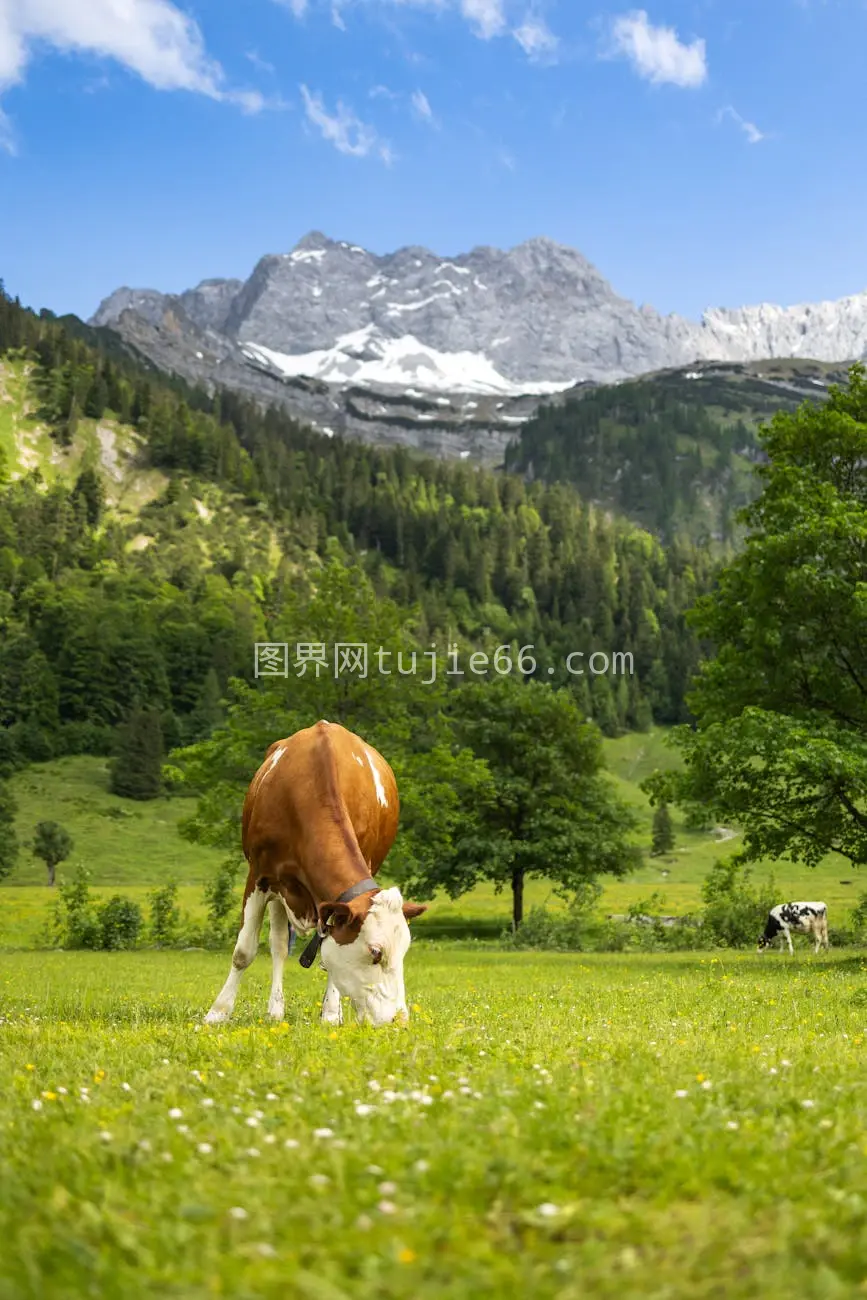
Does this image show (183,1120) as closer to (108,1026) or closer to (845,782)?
(108,1026)

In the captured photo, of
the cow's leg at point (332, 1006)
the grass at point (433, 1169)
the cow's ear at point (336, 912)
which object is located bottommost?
the cow's leg at point (332, 1006)

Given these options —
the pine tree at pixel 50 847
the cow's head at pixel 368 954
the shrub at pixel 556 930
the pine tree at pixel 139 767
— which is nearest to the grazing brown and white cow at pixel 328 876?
the cow's head at pixel 368 954

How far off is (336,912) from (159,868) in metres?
83.7

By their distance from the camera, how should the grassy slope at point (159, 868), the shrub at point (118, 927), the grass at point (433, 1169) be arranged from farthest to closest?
1. the grassy slope at point (159, 868)
2. the shrub at point (118, 927)
3. the grass at point (433, 1169)

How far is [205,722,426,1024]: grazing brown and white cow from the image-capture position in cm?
1152

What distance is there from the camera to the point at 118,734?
453 ft

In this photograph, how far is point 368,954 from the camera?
1146cm

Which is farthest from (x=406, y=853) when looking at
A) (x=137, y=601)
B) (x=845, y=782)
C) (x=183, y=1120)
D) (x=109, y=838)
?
(x=137, y=601)

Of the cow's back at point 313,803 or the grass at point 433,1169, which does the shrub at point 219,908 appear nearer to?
the cow's back at point 313,803

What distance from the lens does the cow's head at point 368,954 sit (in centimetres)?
1144

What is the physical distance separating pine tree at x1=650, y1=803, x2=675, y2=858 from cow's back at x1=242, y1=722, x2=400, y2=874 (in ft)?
309

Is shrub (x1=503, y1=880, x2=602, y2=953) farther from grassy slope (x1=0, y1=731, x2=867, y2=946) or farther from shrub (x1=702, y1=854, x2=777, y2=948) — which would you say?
shrub (x1=702, y1=854, x2=777, y2=948)

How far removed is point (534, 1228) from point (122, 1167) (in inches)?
82.9

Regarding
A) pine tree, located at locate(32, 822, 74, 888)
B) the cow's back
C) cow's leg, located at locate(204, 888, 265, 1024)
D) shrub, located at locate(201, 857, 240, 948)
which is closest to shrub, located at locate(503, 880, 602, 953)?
shrub, located at locate(201, 857, 240, 948)
